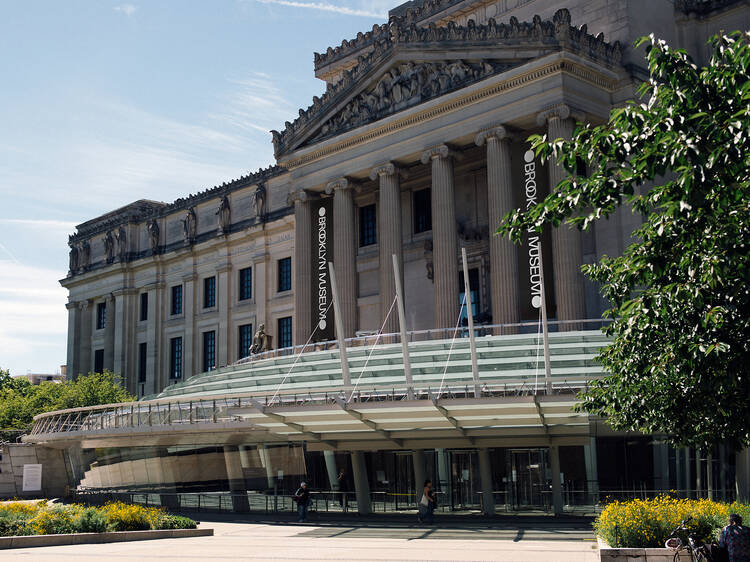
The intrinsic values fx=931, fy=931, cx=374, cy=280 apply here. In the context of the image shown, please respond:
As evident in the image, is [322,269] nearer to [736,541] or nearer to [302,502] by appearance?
[302,502]

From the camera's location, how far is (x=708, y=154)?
1242 centimetres

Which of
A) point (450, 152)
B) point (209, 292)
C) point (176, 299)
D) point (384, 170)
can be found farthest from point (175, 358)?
point (450, 152)

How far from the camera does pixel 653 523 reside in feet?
63.5

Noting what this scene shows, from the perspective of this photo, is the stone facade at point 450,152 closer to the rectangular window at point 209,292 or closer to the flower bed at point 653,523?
the rectangular window at point 209,292

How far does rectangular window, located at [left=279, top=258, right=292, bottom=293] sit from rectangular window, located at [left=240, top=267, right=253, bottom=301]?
11.7 feet

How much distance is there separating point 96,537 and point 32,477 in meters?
25.4

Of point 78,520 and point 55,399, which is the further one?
point 55,399

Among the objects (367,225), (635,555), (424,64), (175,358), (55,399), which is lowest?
(635,555)

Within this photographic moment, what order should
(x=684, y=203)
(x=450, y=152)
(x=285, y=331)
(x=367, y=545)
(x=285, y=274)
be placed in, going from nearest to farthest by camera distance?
(x=684, y=203), (x=367, y=545), (x=450, y=152), (x=285, y=331), (x=285, y=274)

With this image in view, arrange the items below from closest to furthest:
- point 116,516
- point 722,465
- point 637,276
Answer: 1. point 637,276
2. point 116,516
3. point 722,465

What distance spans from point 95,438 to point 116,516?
14.6 m

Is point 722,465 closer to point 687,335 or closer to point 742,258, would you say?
point 687,335

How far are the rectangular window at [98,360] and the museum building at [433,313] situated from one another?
24837 mm

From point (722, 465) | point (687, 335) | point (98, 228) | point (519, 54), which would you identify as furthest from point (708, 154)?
point (98, 228)
